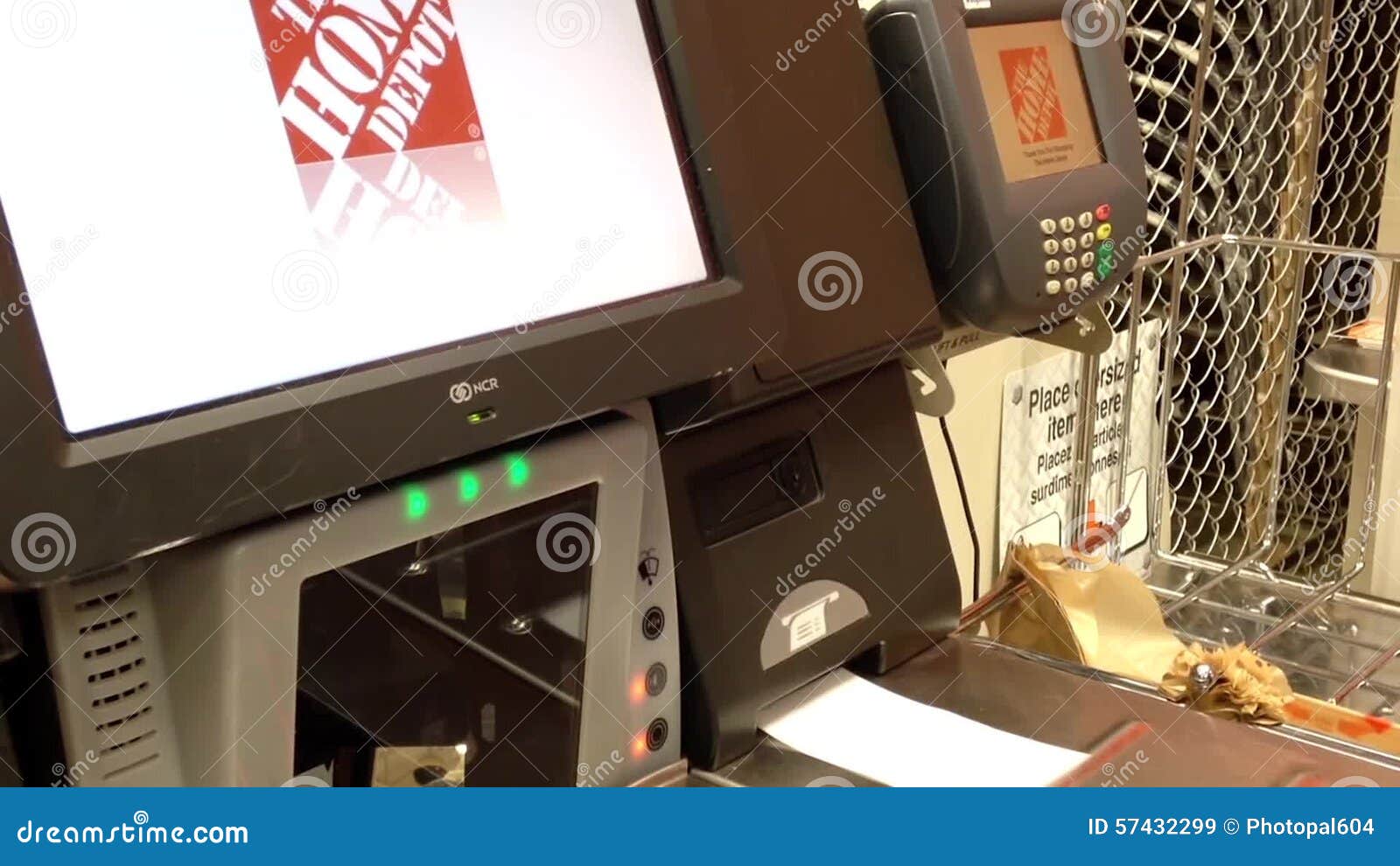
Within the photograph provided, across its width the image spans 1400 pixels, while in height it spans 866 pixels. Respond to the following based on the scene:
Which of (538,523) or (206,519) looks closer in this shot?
(206,519)

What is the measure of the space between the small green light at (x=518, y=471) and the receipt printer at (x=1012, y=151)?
1.26 feet

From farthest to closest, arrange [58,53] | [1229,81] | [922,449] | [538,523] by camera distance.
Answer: [1229,81] < [922,449] < [538,523] < [58,53]

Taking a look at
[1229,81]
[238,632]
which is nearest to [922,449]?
[238,632]

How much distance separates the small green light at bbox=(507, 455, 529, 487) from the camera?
696 millimetres

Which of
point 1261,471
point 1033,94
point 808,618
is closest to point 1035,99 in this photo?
point 1033,94

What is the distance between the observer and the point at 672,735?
85 cm

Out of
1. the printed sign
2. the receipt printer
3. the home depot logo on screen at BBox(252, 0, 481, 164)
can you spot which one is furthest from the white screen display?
the printed sign

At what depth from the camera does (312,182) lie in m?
0.61

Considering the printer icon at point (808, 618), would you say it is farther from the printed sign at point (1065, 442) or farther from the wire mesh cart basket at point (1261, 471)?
the printed sign at point (1065, 442)

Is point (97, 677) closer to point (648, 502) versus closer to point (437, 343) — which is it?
point (437, 343)

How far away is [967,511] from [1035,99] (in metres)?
0.42

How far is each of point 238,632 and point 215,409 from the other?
0.11 m

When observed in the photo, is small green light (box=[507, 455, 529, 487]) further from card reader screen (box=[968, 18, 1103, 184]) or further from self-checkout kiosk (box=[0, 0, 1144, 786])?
card reader screen (box=[968, 18, 1103, 184])

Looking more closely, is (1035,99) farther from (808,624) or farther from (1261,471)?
(1261,471)
